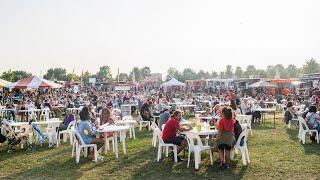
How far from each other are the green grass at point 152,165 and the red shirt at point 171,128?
604 mm

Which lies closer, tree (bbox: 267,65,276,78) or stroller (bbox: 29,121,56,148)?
stroller (bbox: 29,121,56,148)

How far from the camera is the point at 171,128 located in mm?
8953

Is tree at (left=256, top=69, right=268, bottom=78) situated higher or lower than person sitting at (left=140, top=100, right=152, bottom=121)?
higher

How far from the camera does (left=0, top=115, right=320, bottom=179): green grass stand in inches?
308

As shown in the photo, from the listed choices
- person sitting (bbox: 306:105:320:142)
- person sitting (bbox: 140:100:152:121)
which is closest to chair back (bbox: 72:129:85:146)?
person sitting (bbox: 140:100:152:121)

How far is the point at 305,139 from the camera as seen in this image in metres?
11.7

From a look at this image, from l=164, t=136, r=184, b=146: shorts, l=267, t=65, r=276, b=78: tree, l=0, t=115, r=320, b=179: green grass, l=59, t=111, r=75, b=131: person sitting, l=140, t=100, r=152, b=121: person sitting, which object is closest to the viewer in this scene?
l=0, t=115, r=320, b=179: green grass

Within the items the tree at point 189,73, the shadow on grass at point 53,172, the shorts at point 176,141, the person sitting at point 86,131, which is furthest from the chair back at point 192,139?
the tree at point 189,73

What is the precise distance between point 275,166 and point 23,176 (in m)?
5.39

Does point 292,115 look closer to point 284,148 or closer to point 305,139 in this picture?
point 305,139

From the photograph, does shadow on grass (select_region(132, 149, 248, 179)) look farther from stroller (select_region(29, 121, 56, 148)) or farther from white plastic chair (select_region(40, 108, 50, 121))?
white plastic chair (select_region(40, 108, 50, 121))

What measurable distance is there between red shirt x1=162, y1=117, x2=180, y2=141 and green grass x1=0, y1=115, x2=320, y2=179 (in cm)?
60

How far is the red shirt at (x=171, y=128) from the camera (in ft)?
29.3

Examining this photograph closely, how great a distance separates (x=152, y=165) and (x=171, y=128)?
948 millimetres
